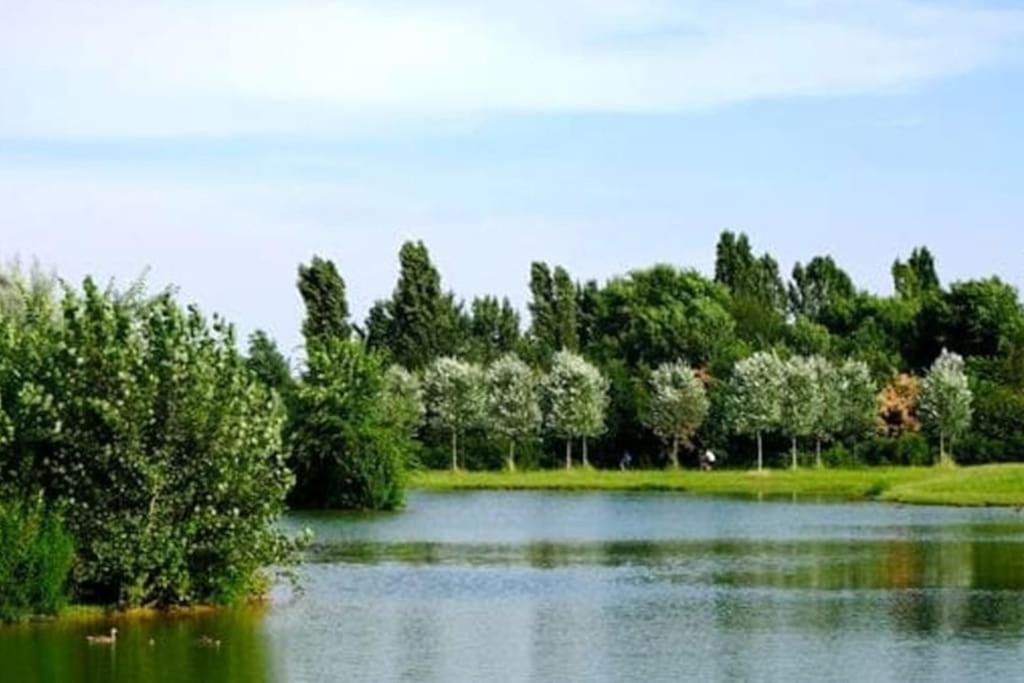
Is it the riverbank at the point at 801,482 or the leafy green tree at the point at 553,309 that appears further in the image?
the leafy green tree at the point at 553,309

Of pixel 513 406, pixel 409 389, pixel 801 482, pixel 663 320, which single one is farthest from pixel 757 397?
pixel 663 320

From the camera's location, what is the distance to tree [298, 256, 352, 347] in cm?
12131

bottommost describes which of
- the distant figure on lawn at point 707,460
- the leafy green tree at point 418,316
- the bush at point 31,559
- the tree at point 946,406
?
the bush at point 31,559

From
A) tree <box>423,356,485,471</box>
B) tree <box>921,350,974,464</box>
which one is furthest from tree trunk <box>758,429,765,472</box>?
tree <box>423,356,485,471</box>

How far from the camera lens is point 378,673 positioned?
3195 cm

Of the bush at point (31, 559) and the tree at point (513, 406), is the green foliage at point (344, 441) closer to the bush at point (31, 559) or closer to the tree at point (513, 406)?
the tree at point (513, 406)

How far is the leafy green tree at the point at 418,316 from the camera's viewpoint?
Result: 121m

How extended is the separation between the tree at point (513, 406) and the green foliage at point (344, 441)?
28782mm

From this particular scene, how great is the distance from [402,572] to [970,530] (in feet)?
66.0

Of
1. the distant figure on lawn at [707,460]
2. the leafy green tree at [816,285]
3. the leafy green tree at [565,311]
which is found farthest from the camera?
the leafy green tree at [816,285]

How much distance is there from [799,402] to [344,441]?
1230 inches

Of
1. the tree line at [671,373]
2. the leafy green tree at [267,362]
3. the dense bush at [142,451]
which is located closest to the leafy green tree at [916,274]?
the tree line at [671,373]

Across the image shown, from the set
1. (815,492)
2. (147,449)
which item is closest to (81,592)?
(147,449)

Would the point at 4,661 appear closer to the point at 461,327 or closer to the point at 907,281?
the point at 461,327
